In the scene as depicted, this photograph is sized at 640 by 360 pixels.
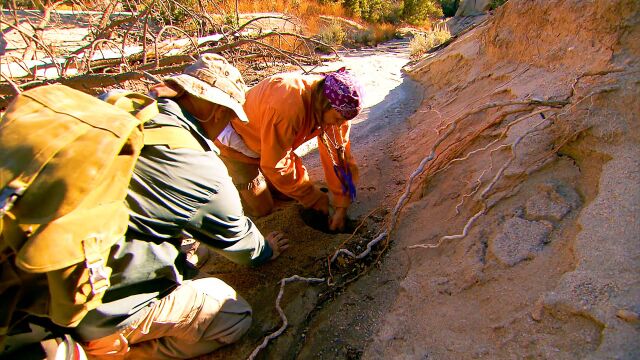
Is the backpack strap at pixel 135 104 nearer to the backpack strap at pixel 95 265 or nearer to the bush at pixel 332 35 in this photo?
the backpack strap at pixel 95 265

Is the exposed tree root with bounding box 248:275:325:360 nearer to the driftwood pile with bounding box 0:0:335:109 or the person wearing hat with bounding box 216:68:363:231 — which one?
the person wearing hat with bounding box 216:68:363:231

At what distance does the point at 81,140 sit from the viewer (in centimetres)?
98

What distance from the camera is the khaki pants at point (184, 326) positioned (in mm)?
1505

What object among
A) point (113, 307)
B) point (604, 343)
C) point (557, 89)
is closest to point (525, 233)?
point (604, 343)

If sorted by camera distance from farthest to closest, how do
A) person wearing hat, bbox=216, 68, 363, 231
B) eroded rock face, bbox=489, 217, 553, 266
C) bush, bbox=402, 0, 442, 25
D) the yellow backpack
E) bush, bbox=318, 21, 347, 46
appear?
1. bush, bbox=402, 0, 442, 25
2. bush, bbox=318, 21, 347, 46
3. person wearing hat, bbox=216, 68, 363, 231
4. eroded rock face, bbox=489, 217, 553, 266
5. the yellow backpack

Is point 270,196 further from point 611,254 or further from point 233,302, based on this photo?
point 611,254

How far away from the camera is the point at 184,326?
1.66 metres

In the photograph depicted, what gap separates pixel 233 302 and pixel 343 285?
0.57 metres

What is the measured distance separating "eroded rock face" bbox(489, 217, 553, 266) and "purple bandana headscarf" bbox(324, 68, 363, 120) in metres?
0.92

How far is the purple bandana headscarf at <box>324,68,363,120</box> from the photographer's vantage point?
A: 2029 mm

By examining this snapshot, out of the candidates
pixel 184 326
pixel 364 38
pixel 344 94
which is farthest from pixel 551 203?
pixel 364 38

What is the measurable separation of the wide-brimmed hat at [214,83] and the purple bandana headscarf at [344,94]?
2.00ft

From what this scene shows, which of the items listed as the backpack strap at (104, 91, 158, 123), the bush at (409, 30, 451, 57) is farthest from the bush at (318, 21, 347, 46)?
the backpack strap at (104, 91, 158, 123)

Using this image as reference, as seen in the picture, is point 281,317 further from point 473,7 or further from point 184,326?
point 473,7
